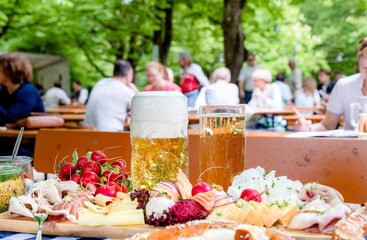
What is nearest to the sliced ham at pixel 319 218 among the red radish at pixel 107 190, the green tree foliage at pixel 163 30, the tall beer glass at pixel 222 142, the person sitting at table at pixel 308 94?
the tall beer glass at pixel 222 142

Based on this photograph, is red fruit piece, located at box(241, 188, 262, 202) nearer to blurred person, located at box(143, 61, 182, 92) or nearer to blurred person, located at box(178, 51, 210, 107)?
blurred person, located at box(143, 61, 182, 92)

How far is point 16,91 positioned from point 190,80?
14.8 ft

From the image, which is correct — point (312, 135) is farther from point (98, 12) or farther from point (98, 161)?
point (98, 12)

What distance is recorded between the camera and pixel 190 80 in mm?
8867

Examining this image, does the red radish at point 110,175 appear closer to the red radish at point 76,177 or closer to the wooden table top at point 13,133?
the red radish at point 76,177

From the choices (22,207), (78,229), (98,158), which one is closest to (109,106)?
(98,158)

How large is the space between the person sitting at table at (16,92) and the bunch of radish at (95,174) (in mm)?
3177

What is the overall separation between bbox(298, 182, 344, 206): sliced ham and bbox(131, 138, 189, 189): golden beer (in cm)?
46

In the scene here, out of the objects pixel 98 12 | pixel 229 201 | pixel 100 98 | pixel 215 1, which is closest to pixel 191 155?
pixel 229 201

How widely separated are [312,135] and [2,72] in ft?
12.1

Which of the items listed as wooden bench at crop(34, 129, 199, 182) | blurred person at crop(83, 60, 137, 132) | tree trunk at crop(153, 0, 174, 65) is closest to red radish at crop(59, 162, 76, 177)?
wooden bench at crop(34, 129, 199, 182)

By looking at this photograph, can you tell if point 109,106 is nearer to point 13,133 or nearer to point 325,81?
point 13,133

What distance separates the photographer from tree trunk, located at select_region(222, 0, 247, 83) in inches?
378

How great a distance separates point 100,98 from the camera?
17.9 ft
